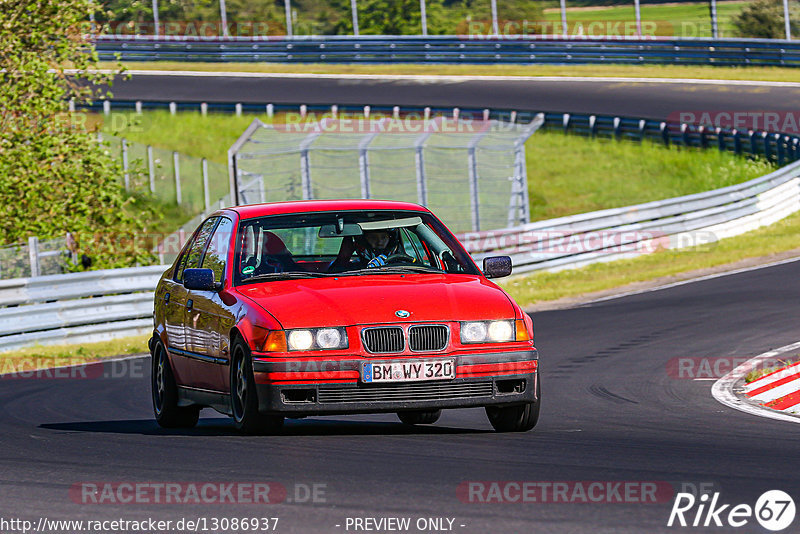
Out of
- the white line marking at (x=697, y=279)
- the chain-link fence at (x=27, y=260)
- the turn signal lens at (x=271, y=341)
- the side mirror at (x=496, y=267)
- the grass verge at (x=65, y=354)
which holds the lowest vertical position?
the white line marking at (x=697, y=279)

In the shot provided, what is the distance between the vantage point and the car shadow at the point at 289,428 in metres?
8.90

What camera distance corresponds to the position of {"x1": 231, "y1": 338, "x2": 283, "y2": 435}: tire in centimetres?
830

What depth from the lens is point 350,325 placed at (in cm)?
816

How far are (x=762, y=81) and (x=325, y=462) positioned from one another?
39.4 metres

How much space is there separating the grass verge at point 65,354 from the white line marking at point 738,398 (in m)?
8.11

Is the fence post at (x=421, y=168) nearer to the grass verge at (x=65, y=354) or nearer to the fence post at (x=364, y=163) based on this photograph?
the fence post at (x=364, y=163)

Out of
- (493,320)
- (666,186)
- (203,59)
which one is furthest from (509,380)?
(203,59)

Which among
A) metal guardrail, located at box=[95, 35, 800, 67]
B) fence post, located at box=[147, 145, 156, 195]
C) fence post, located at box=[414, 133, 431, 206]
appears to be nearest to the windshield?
fence post, located at box=[414, 133, 431, 206]

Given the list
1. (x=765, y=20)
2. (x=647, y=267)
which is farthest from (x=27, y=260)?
(x=765, y=20)

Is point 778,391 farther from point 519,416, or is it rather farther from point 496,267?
point 519,416

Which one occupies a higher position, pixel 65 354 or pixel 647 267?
pixel 65 354

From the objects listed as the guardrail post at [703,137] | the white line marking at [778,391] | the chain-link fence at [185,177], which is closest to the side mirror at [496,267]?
the white line marking at [778,391]

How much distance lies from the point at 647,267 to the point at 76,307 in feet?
33.9

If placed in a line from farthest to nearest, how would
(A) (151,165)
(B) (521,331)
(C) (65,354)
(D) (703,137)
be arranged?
(D) (703,137) < (A) (151,165) < (C) (65,354) < (B) (521,331)
